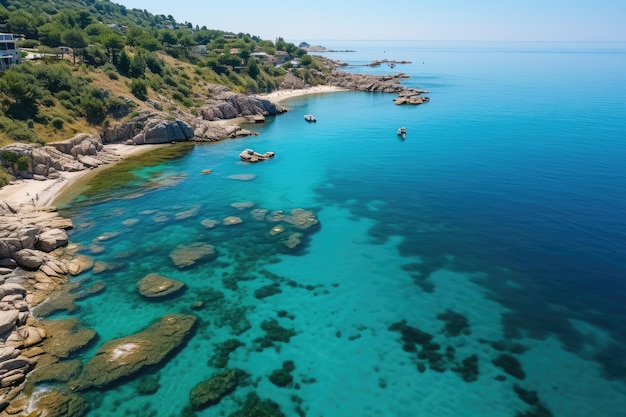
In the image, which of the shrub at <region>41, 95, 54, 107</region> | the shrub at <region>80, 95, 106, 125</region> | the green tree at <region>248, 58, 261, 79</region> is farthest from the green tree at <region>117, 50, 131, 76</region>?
the green tree at <region>248, 58, 261, 79</region>

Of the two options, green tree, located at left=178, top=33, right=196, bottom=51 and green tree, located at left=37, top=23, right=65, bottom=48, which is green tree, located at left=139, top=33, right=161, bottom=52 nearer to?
green tree, located at left=37, top=23, right=65, bottom=48

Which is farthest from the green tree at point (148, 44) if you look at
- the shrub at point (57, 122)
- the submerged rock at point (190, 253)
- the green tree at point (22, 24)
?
the submerged rock at point (190, 253)

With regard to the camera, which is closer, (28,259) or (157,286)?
(157,286)

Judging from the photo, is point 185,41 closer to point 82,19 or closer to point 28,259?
point 82,19

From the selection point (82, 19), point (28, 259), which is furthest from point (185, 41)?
point (28, 259)

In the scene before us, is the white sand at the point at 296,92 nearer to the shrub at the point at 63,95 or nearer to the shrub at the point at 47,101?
the shrub at the point at 63,95

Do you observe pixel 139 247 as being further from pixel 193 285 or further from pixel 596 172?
pixel 596 172
